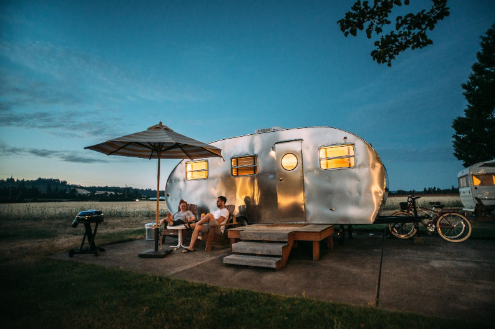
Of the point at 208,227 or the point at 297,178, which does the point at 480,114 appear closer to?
the point at 297,178

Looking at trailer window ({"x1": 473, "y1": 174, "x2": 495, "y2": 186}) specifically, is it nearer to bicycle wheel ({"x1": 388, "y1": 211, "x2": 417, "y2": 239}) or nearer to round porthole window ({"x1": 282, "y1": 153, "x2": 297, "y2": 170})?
bicycle wheel ({"x1": 388, "y1": 211, "x2": 417, "y2": 239})

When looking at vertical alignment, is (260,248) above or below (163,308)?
above

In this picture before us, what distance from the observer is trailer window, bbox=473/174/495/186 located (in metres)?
11.1

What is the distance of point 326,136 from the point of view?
6.53m

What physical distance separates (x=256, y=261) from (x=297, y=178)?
2714 mm

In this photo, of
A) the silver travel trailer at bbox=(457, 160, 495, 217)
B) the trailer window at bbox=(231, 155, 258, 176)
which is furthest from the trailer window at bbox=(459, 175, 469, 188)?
the trailer window at bbox=(231, 155, 258, 176)

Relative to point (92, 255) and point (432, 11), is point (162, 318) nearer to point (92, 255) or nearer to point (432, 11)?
point (92, 255)

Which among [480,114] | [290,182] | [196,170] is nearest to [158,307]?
[290,182]

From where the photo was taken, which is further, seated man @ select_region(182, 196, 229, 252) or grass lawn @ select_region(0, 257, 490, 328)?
seated man @ select_region(182, 196, 229, 252)

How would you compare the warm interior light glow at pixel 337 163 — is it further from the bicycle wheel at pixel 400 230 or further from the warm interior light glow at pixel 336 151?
the bicycle wheel at pixel 400 230

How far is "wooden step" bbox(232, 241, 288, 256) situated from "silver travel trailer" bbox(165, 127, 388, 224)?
1.79 meters

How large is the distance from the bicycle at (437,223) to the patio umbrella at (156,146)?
17.9 feet

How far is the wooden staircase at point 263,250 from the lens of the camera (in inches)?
183

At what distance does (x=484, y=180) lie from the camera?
11.3 metres
